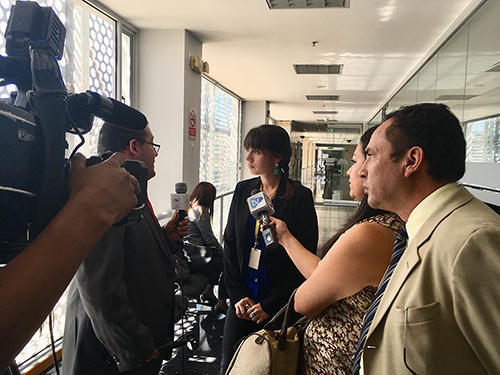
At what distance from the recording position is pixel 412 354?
0.71m

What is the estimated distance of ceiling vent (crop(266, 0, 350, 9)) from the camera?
3.13m

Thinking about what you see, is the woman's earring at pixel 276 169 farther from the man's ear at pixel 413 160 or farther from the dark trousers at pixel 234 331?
the man's ear at pixel 413 160

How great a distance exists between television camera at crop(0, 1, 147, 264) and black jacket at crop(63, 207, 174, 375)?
2.27 feet

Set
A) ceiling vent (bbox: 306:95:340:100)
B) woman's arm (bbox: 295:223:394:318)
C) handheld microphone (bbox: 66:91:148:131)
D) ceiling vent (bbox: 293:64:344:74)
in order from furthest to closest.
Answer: ceiling vent (bbox: 306:95:340:100) < ceiling vent (bbox: 293:64:344:74) < woman's arm (bbox: 295:223:394:318) < handheld microphone (bbox: 66:91:148:131)

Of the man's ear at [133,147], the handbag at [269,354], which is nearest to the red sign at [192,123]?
the man's ear at [133,147]

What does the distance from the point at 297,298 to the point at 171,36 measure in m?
3.48

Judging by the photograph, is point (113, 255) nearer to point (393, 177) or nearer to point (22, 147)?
point (22, 147)

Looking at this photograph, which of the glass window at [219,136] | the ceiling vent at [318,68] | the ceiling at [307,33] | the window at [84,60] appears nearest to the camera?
the window at [84,60]

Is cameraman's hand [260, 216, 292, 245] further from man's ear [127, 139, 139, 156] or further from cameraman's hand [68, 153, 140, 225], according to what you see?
cameraman's hand [68, 153, 140, 225]

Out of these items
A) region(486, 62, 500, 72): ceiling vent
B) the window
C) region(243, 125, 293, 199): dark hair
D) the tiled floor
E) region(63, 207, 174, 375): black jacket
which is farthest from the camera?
the window

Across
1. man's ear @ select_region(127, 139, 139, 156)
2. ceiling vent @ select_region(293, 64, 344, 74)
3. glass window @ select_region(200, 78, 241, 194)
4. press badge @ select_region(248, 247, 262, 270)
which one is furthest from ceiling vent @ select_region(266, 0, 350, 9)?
glass window @ select_region(200, 78, 241, 194)

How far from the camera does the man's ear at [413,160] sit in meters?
0.91

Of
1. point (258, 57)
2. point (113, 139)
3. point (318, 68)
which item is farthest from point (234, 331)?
point (318, 68)

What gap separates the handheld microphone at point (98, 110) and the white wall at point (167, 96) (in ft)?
10.5
